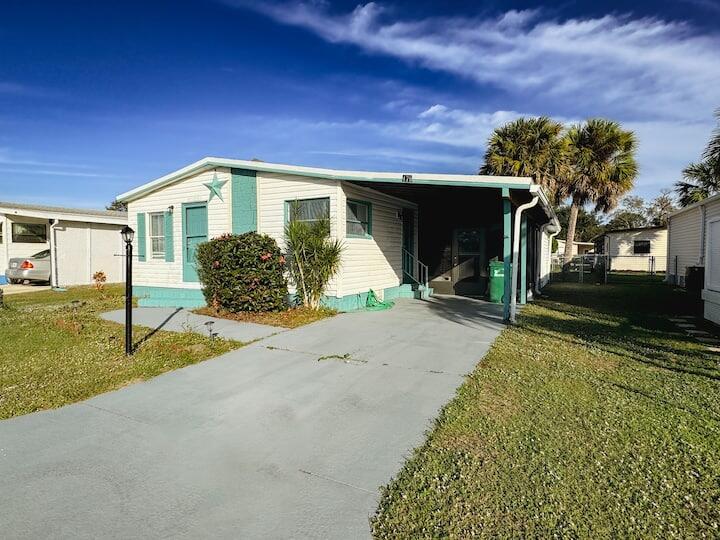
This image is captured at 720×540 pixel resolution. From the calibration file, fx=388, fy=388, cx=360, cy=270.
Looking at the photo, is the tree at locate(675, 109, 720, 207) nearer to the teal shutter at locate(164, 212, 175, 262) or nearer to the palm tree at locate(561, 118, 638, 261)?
the palm tree at locate(561, 118, 638, 261)

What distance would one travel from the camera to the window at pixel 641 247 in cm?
2655

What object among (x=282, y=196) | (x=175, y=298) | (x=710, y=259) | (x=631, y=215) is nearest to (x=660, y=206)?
(x=631, y=215)

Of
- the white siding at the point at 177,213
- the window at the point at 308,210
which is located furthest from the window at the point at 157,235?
the window at the point at 308,210

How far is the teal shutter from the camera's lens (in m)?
10.4

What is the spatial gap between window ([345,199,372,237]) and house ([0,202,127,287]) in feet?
35.0

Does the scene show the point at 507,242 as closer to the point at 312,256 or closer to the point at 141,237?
the point at 312,256

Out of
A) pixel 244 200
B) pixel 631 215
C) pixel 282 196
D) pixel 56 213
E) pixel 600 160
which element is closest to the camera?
pixel 282 196

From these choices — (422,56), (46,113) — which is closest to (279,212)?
(422,56)

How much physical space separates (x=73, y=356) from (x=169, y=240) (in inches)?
219

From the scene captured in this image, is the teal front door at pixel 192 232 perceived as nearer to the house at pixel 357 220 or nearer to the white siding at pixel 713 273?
the house at pixel 357 220

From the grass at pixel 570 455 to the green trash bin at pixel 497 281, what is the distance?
4765mm

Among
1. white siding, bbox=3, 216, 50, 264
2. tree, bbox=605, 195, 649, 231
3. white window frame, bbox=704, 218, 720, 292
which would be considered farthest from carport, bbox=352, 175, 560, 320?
tree, bbox=605, 195, 649, 231

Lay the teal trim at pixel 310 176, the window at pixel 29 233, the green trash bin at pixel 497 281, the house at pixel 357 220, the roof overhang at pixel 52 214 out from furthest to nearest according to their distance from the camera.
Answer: the window at pixel 29 233 → the roof overhang at pixel 52 214 → the green trash bin at pixel 497 281 → the house at pixel 357 220 → the teal trim at pixel 310 176

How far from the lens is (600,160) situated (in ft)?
63.1
